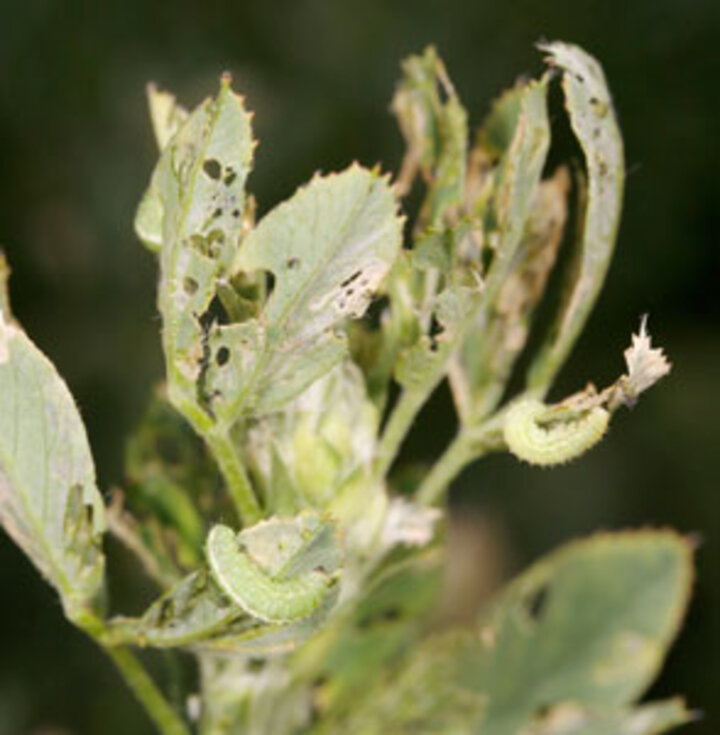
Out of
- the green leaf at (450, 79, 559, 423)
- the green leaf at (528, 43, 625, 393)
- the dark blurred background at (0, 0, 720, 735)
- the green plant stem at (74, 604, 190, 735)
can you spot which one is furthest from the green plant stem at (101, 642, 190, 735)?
the dark blurred background at (0, 0, 720, 735)

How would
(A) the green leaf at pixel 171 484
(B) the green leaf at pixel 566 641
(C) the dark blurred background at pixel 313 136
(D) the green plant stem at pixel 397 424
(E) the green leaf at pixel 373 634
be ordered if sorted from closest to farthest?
(D) the green plant stem at pixel 397 424 → (A) the green leaf at pixel 171 484 → (E) the green leaf at pixel 373 634 → (B) the green leaf at pixel 566 641 → (C) the dark blurred background at pixel 313 136

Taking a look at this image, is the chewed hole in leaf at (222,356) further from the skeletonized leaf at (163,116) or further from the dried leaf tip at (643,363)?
the dried leaf tip at (643,363)

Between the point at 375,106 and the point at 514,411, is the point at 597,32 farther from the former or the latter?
the point at 514,411

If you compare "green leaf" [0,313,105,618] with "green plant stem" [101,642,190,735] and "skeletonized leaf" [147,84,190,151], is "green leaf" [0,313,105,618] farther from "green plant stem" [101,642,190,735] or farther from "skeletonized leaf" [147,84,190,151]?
"skeletonized leaf" [147,84,190,151]

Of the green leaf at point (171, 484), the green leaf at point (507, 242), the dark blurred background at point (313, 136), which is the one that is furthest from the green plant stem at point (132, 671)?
the dark blurred background at point (313, 136)

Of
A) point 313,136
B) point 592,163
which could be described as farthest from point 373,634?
point 313,136

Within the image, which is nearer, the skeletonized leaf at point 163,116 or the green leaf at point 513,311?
the skeletonized leaf at point 163,116
